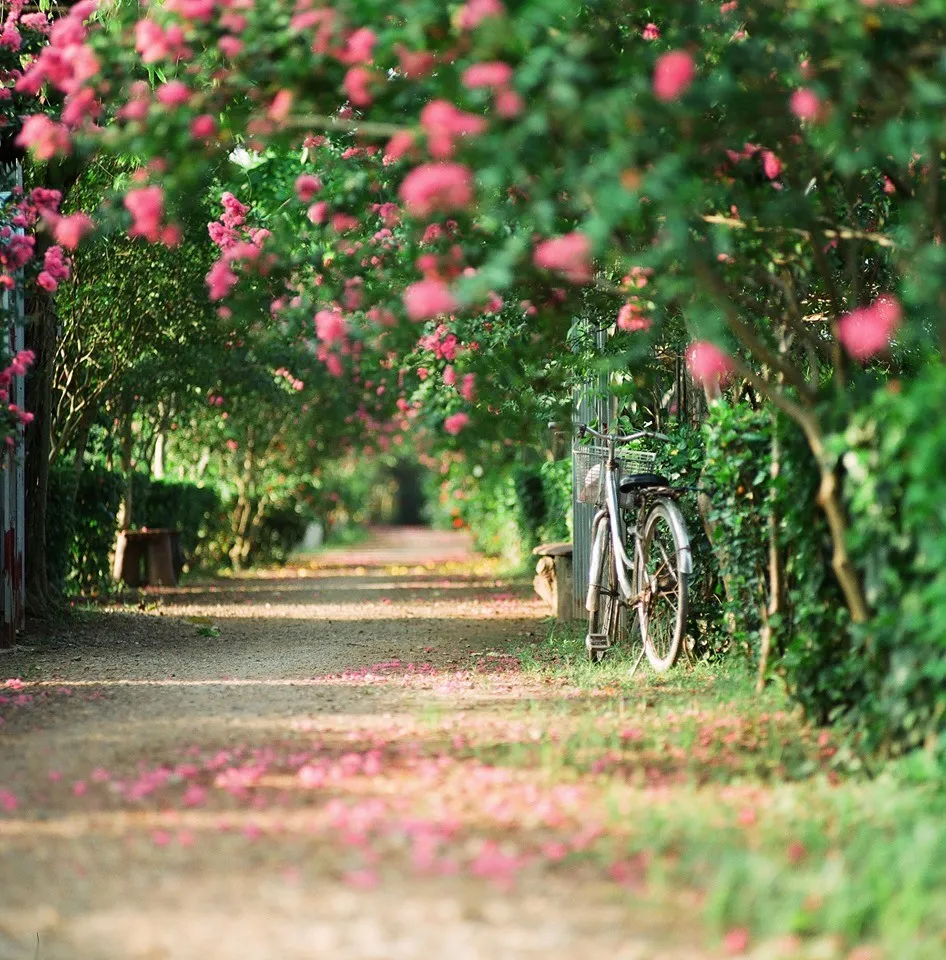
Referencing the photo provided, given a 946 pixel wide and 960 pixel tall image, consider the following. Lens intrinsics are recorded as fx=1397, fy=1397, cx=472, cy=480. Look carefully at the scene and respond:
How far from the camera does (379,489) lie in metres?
56.4

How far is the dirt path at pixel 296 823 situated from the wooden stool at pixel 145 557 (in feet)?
25.5

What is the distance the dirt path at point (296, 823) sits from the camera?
3.35 metres

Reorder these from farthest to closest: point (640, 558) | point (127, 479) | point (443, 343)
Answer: point (127, 479)
point (443, 343)
point (640, 558)

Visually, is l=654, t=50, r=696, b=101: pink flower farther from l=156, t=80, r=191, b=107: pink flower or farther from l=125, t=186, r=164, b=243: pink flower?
l=125, t=186, r=164, b=243: pink flower

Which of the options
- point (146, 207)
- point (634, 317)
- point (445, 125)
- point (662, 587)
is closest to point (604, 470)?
point (662, 587)

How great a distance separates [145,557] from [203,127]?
501 inches

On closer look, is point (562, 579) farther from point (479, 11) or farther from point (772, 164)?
point (479, 11)

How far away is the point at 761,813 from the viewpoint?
14.3 ft

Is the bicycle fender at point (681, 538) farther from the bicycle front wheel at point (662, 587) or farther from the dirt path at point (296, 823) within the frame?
the dirt path at point (296, 823)

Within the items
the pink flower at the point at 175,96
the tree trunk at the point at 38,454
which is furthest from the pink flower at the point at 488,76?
the tree trunk at the point at 38,454

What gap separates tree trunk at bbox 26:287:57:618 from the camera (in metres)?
11.6

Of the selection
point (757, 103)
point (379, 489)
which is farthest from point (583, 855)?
point (379, 489)

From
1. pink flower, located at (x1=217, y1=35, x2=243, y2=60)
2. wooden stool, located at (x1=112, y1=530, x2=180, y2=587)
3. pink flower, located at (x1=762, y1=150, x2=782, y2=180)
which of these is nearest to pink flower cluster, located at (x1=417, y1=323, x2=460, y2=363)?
pink flower, located at (x1=762, y1=150, x2=782, y2=180)

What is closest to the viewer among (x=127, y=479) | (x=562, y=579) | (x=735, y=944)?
(x=735, y=944)
